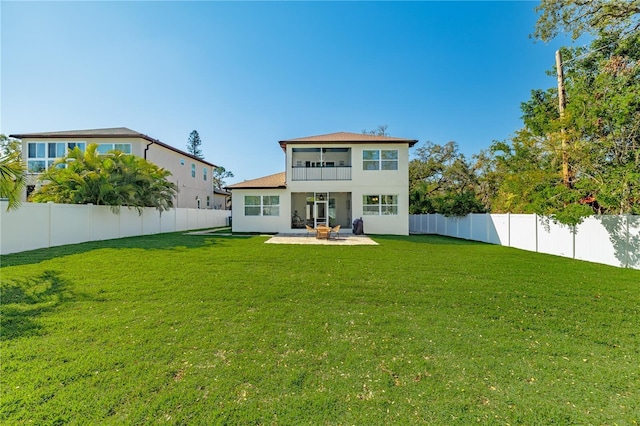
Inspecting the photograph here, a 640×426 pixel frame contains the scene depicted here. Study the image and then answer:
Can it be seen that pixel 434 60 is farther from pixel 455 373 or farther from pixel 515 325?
pixel 455 373

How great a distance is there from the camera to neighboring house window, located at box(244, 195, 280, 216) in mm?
19250

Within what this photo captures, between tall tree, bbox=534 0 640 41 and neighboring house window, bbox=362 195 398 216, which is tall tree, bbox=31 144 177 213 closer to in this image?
neighboring house window, bbox=362 195 398 216

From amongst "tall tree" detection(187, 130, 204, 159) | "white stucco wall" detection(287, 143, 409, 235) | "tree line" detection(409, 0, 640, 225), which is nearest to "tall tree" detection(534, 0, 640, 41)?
"tree line" detection(409, 0, 640, 225)

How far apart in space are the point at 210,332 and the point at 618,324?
6.52 metres

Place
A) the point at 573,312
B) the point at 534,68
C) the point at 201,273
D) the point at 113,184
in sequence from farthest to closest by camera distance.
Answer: the point at 534,68 < the point at 113,184 < the point at 201,273 < the point at 573,312

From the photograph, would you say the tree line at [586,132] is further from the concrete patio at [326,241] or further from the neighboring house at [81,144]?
the neighboring house at [81,144]

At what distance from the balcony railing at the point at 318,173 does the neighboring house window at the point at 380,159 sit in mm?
1422

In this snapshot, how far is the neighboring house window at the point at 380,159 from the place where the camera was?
1856 cm

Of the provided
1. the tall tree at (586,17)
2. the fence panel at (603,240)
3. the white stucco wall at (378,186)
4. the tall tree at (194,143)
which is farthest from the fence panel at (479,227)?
the tall tree at (194,143)

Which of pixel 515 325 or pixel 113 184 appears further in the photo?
pixel 113 184

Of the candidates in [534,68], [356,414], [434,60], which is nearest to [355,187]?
[434,60]

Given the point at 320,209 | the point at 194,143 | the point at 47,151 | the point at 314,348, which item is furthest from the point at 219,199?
the point at 314,348

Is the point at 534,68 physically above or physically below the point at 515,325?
above

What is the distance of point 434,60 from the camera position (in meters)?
18.2
